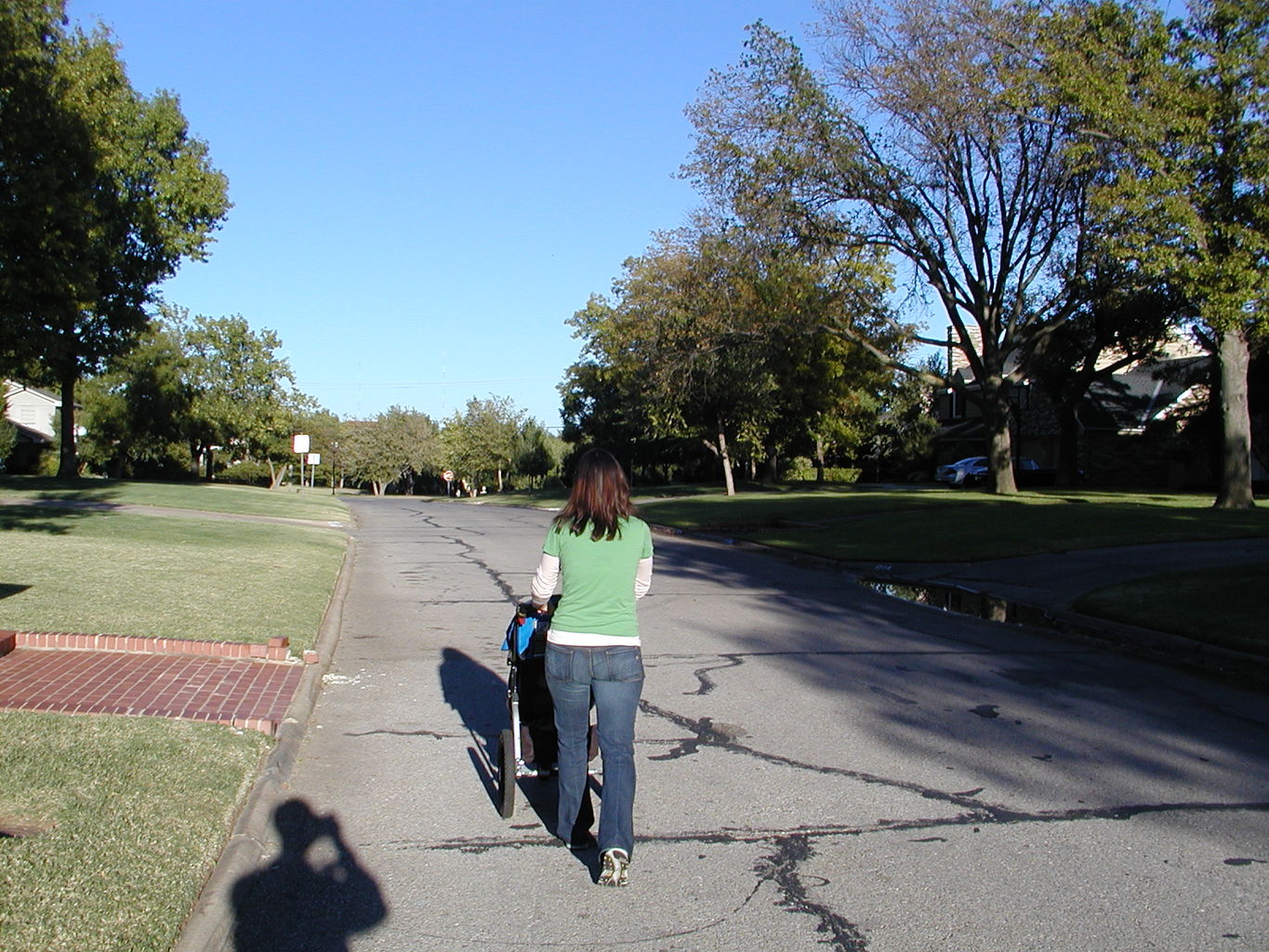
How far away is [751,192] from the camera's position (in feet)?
96.5

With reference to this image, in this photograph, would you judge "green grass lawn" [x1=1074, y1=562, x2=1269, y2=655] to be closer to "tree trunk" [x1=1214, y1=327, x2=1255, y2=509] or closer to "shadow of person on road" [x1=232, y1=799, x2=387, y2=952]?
"shadow of person on road" [x1=232, y1=799, x2=387, y2=952]

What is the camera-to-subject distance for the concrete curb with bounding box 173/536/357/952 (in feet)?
13.4

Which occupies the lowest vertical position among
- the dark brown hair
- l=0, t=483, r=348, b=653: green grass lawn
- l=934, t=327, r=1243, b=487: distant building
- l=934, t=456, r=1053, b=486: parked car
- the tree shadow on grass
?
l=0, t=483, r=348, b=653: green grass lawn

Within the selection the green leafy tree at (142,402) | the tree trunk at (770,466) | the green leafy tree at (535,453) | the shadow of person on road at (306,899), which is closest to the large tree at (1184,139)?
the shadow of person on road at (306,899)

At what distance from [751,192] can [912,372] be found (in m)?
7.70

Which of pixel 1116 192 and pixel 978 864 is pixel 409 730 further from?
pixel 1116 192

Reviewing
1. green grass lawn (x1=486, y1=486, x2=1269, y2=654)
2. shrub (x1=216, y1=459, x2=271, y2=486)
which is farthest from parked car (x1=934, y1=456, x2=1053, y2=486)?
shrub (x1=216, y1=459, x2=271, y2=486)

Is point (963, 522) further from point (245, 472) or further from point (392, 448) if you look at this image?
point (392, 448)

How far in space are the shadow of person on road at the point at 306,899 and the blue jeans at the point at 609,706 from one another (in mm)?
1050

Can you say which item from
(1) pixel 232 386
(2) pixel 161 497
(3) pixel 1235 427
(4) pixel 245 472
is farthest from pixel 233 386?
(3) pixel 1235 427

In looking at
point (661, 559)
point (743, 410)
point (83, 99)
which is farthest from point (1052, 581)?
point (743, 410)

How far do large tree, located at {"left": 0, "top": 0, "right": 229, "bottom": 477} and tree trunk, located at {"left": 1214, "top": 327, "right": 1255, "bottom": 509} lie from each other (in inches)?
986

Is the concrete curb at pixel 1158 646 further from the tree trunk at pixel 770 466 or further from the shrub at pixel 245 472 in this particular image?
the shrub at pixel 245 472

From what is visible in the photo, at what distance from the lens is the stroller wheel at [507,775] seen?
5.57 m
